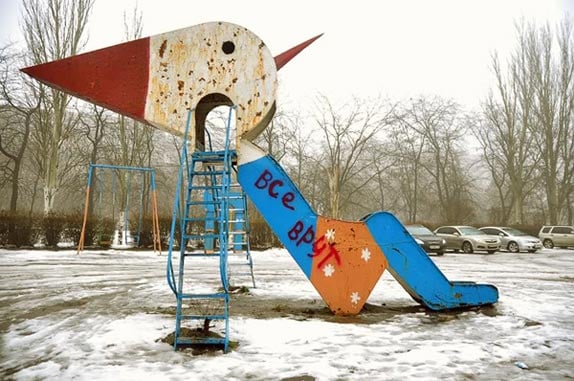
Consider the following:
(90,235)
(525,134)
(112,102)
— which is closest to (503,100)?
(525,134)

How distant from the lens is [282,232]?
5.04m

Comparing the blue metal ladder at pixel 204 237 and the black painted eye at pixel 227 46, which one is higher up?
the black painted eye at pixel 227 46

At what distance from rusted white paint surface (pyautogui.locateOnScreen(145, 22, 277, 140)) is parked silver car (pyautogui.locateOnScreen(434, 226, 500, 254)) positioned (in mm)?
18653

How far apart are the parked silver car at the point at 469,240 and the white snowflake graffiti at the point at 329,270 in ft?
58.5

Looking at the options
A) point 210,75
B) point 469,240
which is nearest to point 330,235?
point 210,75

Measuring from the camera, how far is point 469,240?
20.6 metres

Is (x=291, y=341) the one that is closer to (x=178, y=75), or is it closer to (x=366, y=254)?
(x=366, y=254)

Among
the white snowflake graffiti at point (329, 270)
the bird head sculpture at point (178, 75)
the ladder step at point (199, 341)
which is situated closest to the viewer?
the ladder step at point (199, 341)

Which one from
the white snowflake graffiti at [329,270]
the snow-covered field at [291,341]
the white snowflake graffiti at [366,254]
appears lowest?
the snow-covered field at [291,341]

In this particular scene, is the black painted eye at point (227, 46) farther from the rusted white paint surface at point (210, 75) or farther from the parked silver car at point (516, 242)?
the parked silver car at point (516, 242)

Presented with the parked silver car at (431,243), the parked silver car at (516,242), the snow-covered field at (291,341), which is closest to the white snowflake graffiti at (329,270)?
the snow-covered field at (291,341)

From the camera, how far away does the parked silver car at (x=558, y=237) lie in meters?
24.0

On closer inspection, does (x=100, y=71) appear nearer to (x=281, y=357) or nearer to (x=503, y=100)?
(x=281, y=357)

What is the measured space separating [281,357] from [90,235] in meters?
16.4
